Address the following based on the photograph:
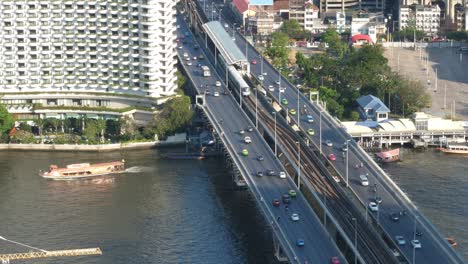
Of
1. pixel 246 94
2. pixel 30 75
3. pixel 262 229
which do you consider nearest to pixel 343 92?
pixel 246 94

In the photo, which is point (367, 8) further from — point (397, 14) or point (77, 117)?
point (77, 117)

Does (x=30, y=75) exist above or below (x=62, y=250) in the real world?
above

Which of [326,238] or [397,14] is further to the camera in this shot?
[397,14]

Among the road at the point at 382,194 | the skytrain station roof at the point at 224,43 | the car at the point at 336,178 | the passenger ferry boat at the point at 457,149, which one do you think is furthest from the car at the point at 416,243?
the skytrain station roof at the point at 224,43

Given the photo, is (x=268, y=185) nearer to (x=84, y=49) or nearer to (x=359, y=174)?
(x=359, y=174)

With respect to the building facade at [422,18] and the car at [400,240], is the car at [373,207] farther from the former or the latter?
the building facade at [422,18]
